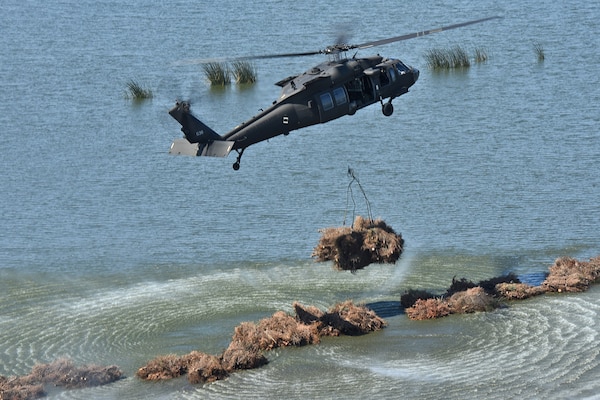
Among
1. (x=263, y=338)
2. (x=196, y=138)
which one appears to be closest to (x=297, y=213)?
(x=196, y=138)

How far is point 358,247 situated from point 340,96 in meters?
4.95

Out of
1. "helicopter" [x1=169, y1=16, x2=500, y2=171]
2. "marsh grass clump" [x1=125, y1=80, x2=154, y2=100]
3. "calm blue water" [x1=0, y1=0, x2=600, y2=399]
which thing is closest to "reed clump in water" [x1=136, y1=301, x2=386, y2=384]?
"calm blue water" [x1=0, y1=0, x2=600, y2=399]

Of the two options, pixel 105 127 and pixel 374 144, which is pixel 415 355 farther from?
pixel 105 127

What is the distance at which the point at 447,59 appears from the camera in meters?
68.4

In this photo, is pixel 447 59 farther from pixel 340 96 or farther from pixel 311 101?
pixel 311 101

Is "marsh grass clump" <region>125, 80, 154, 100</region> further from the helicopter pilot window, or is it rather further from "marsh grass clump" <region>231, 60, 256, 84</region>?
the helicopter pilot window

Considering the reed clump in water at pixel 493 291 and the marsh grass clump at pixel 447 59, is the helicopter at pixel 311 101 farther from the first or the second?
the marsh grass clump at pixel 447 59

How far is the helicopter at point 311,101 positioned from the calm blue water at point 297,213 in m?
1.40

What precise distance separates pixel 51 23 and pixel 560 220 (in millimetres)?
50932

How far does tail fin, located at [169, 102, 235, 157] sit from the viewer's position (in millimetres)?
37438

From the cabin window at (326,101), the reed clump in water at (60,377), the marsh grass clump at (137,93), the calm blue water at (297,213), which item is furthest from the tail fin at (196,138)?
the marsh grass clump at (137,93)

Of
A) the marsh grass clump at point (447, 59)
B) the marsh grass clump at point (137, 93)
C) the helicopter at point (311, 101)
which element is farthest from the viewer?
the marsh grass clump at point (447, 59)

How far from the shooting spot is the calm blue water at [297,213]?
36.5 m

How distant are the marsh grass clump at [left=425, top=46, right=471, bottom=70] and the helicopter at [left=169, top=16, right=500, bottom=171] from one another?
89.8 ft
